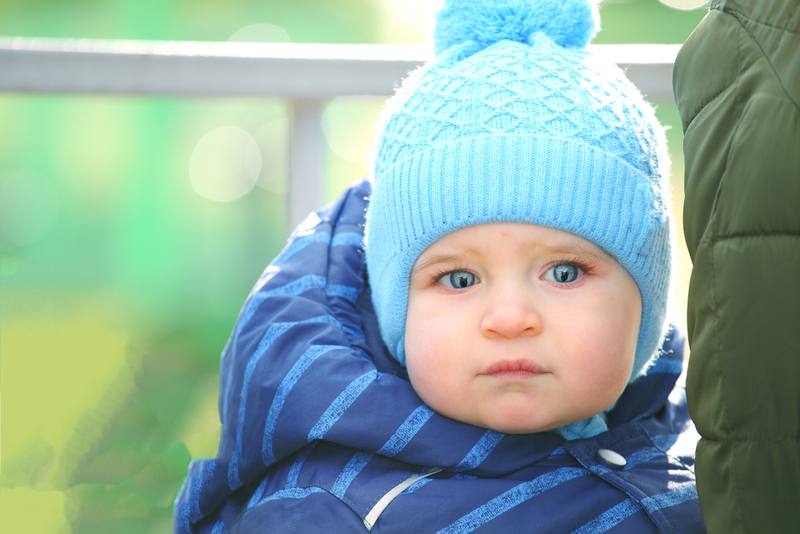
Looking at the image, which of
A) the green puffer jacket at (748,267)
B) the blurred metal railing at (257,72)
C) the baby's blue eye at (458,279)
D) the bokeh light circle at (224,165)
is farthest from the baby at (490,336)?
the bokeh light circle at (224,165)

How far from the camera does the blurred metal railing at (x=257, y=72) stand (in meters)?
1.29

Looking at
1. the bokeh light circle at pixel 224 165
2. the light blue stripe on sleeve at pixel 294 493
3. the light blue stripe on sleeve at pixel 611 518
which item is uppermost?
the light blue stripe on sleeve at pixel 611 518

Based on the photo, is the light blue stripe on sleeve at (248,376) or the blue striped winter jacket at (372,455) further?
the light blue stripe on sleeve at (248,376)

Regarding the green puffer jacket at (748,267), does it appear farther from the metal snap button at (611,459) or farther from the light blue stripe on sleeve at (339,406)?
the light blue stripe on sleeve at (339,406)

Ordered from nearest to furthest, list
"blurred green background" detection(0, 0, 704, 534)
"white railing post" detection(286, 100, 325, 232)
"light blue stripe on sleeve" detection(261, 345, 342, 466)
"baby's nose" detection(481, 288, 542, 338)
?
1. "baby's nose" detection(481, 288, 542, 338)
2. "light blue stripe on sleeve" detection(261, 345, 342, 466)
3. "blurred green background" detection(0, 0, 704, 534)
4. "white railing post" detection(286, 100, 325, 232)

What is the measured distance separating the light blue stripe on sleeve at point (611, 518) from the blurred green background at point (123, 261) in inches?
27.4

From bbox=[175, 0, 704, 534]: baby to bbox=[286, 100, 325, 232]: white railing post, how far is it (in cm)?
43

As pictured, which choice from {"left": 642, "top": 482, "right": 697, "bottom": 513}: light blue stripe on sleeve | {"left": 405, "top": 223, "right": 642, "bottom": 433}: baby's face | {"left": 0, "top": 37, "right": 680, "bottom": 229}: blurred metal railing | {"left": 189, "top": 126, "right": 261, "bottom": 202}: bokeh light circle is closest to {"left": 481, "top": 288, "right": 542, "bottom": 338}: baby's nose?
{"left": 405, "top": 223, "right": 642, "bottom": 433}: baby's face

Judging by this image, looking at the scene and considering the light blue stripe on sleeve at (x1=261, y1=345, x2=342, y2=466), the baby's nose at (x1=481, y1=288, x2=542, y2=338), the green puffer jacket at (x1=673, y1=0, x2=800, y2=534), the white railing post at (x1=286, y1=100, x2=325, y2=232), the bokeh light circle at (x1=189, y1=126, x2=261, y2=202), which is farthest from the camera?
the bokeh light circle at (x1=189, y1=126, x2=261, y2=202)

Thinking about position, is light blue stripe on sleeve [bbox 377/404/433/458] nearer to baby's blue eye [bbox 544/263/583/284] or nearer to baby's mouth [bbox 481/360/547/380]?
baby's mouth [bbox 481/360/547/380]

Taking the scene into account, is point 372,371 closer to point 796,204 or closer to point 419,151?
point 419,151

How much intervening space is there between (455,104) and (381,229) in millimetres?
198

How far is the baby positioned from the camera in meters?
0.83

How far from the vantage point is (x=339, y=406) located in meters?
0.88
